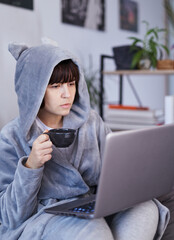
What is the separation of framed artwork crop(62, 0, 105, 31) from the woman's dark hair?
1463 mm

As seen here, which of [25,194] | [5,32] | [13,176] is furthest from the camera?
[5,32]

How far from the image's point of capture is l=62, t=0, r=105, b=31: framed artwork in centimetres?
271

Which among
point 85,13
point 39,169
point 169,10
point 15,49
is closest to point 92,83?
point 85,13

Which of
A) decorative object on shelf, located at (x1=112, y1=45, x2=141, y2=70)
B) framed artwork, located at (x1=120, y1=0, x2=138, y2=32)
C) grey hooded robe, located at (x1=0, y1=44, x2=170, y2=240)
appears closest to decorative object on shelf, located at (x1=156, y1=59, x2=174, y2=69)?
decorative object on shelf, located at (x1=112, y1=45, x2=141, y2=70)

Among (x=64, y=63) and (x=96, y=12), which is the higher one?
(x=96, y=12)

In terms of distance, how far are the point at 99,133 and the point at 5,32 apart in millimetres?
913

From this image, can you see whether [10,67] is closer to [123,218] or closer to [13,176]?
[13,176]

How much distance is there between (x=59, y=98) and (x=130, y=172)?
45cm

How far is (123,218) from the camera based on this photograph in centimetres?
114

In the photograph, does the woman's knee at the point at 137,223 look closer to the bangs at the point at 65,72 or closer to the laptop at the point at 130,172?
the laptop at the point at 130,172

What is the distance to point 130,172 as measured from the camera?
0.96 meters

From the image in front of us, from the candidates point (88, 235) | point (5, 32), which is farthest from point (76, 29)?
point (88, 235)

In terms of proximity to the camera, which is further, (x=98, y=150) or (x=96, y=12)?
(x=96, y=12)

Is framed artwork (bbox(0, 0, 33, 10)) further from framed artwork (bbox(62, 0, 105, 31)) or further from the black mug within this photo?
the black mug
